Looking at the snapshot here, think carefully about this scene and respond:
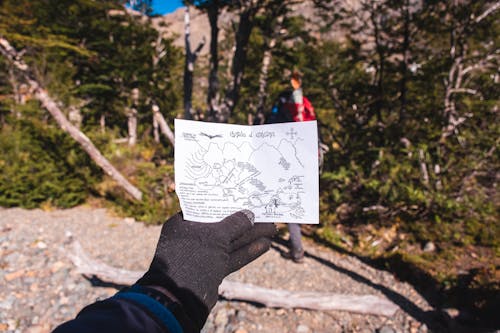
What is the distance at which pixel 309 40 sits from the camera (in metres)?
11.2

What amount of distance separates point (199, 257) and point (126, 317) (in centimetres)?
44

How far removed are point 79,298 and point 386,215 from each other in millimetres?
4885

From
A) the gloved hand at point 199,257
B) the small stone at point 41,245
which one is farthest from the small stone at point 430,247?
the small stone at point 41,245

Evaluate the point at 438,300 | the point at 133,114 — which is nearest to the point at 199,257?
the point at 438,300

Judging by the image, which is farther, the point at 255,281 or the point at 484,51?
the point at 484,51

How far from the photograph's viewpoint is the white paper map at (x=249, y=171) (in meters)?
1.48

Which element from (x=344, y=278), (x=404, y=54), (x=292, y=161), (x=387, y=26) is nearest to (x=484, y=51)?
(x=404, y=54)

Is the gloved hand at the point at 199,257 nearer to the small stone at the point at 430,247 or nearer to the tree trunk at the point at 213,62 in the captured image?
the small stone at the point at 430,247

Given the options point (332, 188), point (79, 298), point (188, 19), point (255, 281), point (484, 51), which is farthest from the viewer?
point (188, 19)

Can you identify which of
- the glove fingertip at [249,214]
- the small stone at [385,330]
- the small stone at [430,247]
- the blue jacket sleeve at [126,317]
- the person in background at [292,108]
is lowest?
the small stone at [385,330]

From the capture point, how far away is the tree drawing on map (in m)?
1.51

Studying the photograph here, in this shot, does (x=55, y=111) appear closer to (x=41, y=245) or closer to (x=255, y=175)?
(x=41, y=245)

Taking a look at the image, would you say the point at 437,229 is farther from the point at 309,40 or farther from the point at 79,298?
the point at 309,40

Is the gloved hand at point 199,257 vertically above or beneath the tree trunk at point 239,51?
beneath
